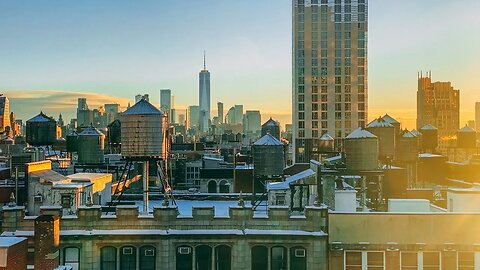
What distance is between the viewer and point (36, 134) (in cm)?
4878

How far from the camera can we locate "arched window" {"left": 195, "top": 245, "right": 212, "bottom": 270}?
26375 millimetres

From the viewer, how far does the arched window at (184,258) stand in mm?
26328

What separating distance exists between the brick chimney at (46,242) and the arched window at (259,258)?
10.1 meters

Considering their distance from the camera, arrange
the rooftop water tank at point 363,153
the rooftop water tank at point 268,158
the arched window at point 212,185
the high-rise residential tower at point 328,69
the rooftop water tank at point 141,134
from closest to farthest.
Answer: the rooftop water tank at point 141,134 → the rooftop water tank at point 363,153 → the rooftop water tank at point 268,158 → the arched window at point 212,185 → the high-rise residential tower at point 328,69

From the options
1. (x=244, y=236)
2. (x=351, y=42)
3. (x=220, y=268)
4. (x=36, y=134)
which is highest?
(x=351, y=42)

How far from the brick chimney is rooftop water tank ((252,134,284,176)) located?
15.5m

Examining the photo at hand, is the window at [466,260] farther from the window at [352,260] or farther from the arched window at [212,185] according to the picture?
the arched window at [212,185]

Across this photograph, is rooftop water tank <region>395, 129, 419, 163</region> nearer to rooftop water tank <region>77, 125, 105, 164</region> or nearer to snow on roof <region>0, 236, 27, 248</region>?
rooftop water tank <region>77, 125, 105, 164</region>

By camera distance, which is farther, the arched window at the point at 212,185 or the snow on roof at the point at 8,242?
the arched window at the point at 212,185

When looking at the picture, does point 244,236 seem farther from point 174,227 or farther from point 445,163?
point 445,163

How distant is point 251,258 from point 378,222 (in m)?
7.29

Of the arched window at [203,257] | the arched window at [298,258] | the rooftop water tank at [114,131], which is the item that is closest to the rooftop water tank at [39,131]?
the rooftop water tank at [114,131]

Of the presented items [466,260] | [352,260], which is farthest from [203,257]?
[466,260]

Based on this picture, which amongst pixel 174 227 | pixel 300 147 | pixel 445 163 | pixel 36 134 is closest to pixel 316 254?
pixel 174 227
